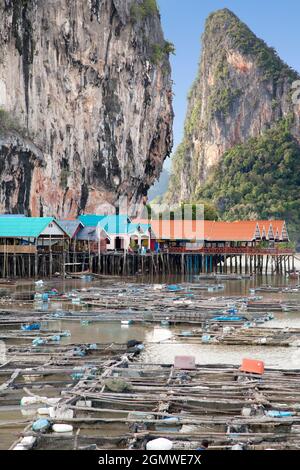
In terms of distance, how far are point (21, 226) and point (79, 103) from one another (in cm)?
2338

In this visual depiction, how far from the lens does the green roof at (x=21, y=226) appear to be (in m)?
53.1

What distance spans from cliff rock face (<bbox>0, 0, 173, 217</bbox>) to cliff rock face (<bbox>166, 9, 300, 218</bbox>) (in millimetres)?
61891

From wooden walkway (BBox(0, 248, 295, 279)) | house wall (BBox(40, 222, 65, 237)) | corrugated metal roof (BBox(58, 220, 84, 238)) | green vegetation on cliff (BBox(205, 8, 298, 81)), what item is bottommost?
wooden walkway (BBox(0, 248, 295, 279))

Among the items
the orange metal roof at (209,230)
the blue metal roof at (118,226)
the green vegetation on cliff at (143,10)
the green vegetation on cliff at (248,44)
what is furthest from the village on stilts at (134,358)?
the green vegetation on cliff at (248,44)

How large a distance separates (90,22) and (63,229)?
2640cm

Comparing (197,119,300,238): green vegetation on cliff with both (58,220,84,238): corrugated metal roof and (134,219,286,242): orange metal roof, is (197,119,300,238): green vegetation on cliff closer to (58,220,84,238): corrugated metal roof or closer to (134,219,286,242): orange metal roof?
(134,219,286,242): orange metal roof

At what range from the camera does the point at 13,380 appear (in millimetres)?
19469

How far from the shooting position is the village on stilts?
51.3 ft

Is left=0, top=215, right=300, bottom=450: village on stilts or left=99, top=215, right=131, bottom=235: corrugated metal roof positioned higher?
left=99, top=215, right=131, bottom=235: corrugated metal roof

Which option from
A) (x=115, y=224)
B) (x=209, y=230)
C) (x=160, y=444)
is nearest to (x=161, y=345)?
(x=160, y=444)

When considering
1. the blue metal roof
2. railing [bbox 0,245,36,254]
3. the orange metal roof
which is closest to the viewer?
railing [bbox 0,245,36,254]

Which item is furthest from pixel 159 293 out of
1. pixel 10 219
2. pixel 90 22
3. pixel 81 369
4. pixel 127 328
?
pixel 90 22

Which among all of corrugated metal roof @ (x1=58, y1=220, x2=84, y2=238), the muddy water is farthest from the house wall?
the muddy water

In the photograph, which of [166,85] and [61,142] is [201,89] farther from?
[61,142]
